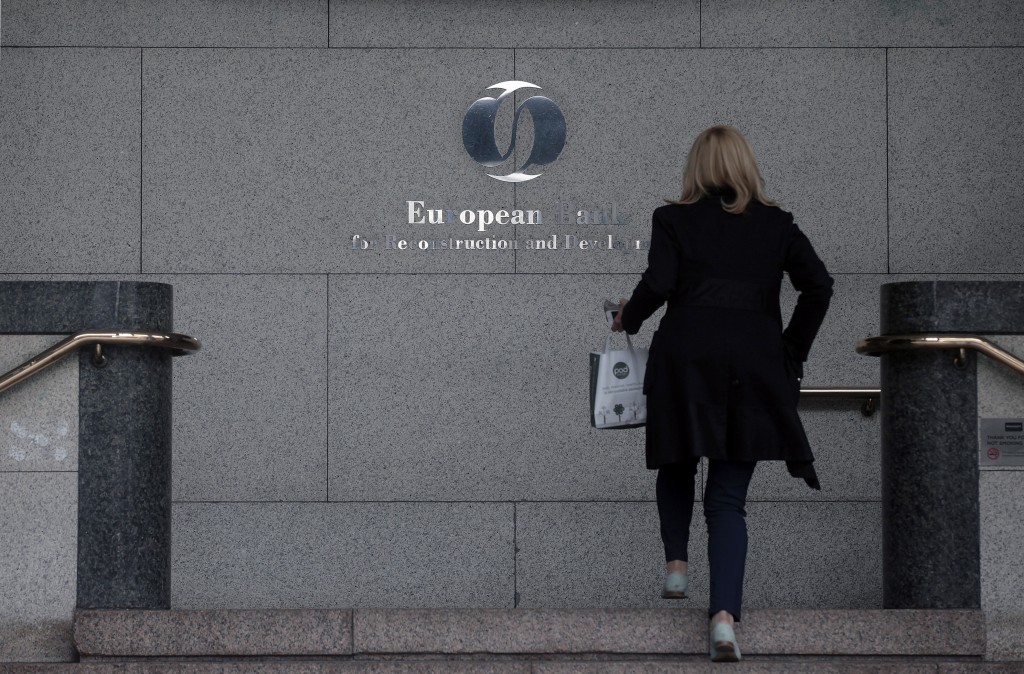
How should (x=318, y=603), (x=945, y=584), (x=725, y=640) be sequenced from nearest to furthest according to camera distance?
(x=725, y=640), (x=945, y=584), (x=318, y=603)

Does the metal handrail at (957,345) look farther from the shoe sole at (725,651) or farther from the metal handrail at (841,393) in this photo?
the metal handrail at (841,393)

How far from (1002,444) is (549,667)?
6.57ft

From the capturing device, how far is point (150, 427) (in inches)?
228

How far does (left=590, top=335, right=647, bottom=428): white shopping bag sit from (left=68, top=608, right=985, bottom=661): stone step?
70cm

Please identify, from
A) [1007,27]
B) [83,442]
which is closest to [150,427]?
[83,442]

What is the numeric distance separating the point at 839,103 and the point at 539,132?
168cm

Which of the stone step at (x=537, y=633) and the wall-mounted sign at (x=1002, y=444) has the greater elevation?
the wall-mounted sign at (x=1002, y=444)

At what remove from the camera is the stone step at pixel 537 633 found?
205 inches

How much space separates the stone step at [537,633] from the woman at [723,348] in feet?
0.69

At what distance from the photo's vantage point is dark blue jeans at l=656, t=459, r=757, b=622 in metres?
5.02

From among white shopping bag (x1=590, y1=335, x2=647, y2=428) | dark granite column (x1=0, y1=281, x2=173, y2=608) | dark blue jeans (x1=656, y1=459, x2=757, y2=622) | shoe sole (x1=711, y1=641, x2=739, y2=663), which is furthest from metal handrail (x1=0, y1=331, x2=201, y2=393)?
shoe sole (x1=711, y1=641, x2=739, y2=663)

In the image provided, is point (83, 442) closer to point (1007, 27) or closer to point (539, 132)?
point (539, 132)

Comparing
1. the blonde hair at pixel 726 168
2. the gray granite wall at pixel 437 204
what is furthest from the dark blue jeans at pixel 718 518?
the gray granite wall at pixel 437 204

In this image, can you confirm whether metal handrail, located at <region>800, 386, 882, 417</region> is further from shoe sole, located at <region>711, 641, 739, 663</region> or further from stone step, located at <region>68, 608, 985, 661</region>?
shoe sole, located at <region>711, 641, 739, 663</region>
